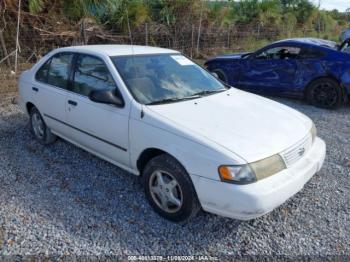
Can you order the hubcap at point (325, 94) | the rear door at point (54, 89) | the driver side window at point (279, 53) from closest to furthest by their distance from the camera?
the rear door at point (54, 89) → the hubcap at point (325, 94) → the driver side window at point (279, 53)

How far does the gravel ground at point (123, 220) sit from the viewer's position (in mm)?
2770

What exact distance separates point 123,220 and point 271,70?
18.0ft

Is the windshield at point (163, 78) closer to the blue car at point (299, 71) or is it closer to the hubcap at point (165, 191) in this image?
the hubcap at point (165, 191)

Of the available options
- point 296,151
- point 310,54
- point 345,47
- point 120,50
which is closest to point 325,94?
point 310,54

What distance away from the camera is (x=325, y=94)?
22.9ft

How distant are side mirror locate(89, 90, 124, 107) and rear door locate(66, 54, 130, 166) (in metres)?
0.07

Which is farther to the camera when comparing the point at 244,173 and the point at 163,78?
the point at 163,78

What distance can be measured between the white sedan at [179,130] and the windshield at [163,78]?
0.04ft

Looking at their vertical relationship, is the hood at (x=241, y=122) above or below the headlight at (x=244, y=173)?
above

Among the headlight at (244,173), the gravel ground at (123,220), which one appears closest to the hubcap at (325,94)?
the gravel ground at (123,220)

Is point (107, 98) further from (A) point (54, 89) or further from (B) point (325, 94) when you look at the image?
(B) point (325, 94)

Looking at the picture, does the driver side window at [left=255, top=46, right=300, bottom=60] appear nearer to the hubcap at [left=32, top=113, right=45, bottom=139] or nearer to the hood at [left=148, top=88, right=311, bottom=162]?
Answer: the hood at [left=148, top=88, right=311, bottom=162]

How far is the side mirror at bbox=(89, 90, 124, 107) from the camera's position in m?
3.24

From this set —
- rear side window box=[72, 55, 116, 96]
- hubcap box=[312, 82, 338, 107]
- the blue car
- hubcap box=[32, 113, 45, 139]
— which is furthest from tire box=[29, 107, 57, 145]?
hubcap box=[312, 82, 338, 107]
